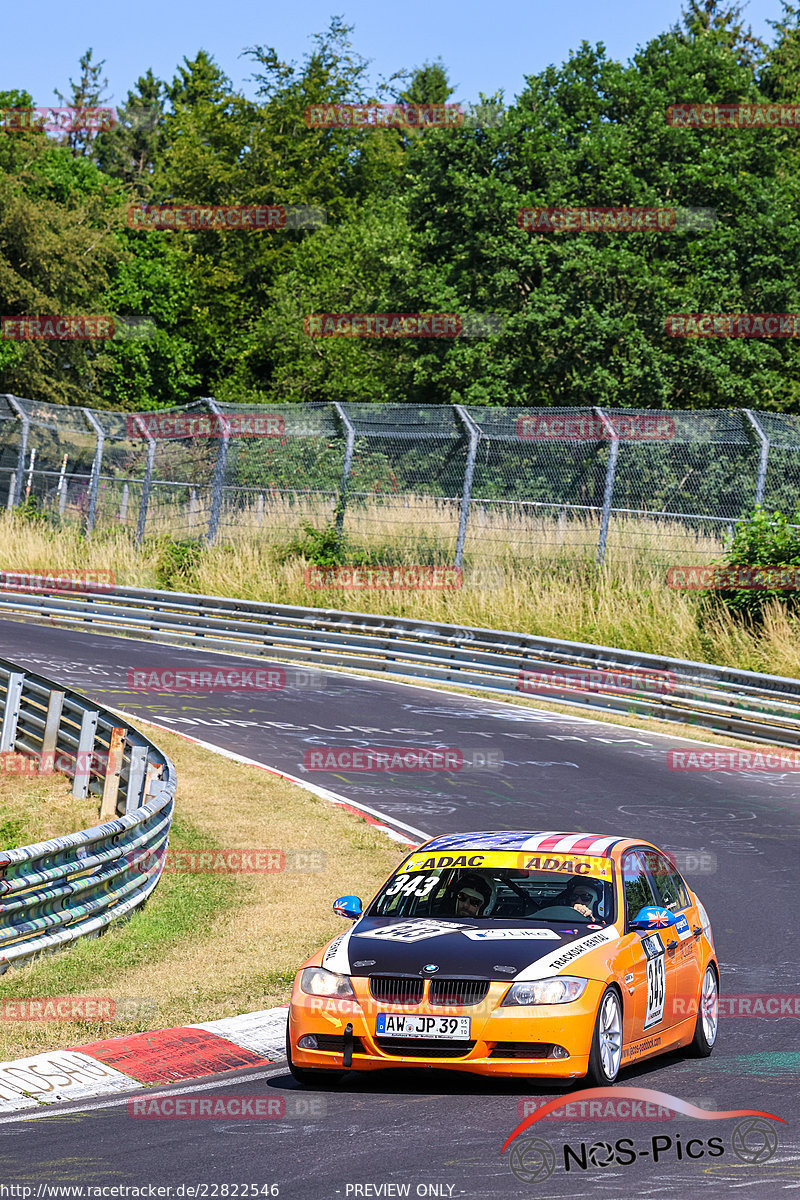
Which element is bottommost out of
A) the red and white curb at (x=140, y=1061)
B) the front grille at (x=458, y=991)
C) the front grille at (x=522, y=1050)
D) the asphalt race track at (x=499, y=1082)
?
the red and white curb at (x=140, y=1061)

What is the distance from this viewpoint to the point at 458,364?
43938 millimetres

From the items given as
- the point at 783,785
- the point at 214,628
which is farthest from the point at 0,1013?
the point at 214,628

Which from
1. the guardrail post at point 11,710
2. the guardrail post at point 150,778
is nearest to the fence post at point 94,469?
the guardrail post at point 11,710

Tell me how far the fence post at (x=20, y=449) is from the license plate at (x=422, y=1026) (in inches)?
1209

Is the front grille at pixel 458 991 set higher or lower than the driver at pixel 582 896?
lower

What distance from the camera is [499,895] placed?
845 centimetres

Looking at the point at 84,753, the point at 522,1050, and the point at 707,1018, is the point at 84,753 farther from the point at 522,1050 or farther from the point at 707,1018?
the point at 522,1050

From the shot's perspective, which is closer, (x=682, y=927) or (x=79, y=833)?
(x=682, y=927)

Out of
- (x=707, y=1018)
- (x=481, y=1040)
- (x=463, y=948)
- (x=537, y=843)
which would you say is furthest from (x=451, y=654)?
(x=481, y=1040)

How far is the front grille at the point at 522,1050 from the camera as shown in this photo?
7227mm

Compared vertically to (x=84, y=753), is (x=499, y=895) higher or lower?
higher

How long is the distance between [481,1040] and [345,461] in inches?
951

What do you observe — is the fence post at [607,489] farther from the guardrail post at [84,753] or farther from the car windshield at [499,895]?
the car windshield at [499,895]

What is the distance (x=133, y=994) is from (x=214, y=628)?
2027 cm
